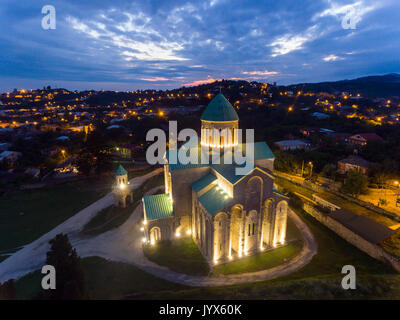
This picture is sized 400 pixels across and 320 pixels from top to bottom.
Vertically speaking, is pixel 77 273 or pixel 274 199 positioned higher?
pixel 274 199

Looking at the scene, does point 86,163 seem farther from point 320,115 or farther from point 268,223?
point 320,115

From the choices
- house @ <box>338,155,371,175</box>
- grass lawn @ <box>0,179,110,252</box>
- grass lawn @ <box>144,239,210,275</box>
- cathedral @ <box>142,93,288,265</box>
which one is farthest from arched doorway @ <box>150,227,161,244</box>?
house @ <box>338,155,371,175</box>

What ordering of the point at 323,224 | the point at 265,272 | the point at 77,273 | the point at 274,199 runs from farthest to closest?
the point at 323,224 → the point at 274,199 → the point at 265,272 → the point at 77,273

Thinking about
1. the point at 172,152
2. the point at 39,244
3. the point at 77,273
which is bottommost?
the point at 39,244

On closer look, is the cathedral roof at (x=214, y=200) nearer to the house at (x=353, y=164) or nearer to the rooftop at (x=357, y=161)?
the house at (x=353, y=164)

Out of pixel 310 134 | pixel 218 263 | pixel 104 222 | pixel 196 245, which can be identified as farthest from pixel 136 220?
pixel 310 134

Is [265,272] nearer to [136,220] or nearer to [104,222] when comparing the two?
[136,220]

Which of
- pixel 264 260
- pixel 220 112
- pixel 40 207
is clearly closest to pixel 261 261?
pixel 264 260

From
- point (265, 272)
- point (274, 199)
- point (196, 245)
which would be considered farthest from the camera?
point (196, 245)
